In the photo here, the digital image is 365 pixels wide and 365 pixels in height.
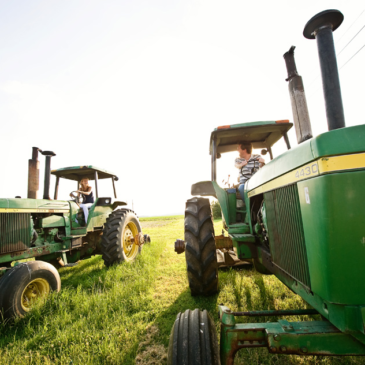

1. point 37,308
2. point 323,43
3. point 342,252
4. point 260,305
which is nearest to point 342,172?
point 342,252

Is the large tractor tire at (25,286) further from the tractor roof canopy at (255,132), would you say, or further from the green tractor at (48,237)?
the tractor roof canopy at (255,132)

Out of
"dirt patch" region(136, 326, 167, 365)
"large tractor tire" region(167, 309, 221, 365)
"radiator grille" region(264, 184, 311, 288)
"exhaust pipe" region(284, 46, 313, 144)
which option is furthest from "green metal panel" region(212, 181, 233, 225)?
"large tractor tire" region(167, 309, 221, 365)

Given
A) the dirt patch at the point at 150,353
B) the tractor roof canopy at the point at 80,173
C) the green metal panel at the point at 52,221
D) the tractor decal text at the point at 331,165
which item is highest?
the tractor roof canopy at the point at 80,173

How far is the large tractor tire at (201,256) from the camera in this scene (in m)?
2.44

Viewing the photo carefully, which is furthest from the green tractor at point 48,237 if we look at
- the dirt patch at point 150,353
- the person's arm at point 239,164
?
the person's arm at point 239,164

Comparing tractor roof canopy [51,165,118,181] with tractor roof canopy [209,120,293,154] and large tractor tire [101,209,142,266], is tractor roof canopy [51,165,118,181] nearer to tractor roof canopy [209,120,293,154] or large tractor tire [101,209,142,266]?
large tractor tire [101,209,142,266]

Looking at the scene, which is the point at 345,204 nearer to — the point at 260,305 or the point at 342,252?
the point at 342,252

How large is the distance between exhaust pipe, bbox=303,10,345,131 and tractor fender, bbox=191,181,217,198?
187 cm

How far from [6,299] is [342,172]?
3264 millimetres

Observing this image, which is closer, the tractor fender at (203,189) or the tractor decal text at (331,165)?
the tractor decal text at (331,165)

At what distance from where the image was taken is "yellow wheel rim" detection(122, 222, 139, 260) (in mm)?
5117

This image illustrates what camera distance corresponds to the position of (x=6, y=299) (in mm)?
2420

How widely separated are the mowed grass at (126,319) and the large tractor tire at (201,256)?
25cm

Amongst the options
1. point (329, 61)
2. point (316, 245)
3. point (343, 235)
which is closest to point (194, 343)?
point (316, 245)
